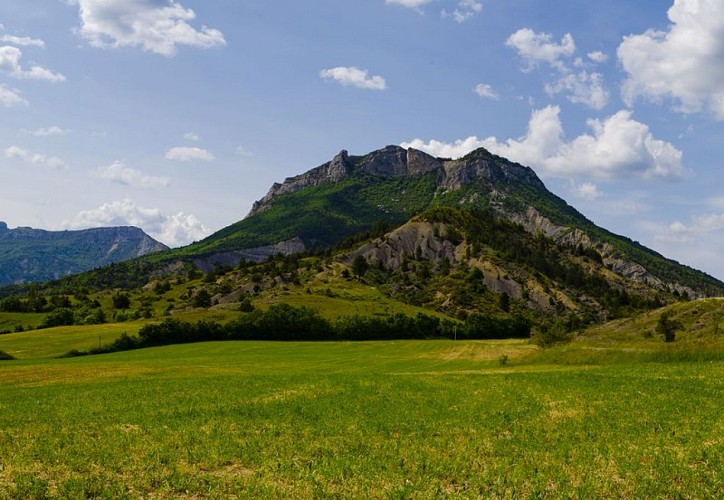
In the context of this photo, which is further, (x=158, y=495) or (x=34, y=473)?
(x=34, y=473)

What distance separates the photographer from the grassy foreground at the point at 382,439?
1638cm

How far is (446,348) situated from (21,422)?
410 feet

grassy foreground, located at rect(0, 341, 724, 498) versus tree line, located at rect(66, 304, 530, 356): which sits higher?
grassy foreground, located at rect(0, 341, 724, 498)

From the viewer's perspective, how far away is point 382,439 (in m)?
22.9

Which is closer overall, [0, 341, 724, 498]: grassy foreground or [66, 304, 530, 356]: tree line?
[0, 341, 724, 498]: grassy foreground

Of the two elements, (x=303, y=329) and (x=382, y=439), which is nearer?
(x=382, y=439)

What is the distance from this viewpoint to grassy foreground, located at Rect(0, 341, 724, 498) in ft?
53.7

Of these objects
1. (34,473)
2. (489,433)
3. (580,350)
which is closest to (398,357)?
(580,350)

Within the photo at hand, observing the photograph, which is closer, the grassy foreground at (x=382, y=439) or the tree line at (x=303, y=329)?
the grassy foreground at (x=382, y=439)

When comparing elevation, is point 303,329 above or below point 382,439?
below

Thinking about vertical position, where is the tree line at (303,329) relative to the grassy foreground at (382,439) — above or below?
below

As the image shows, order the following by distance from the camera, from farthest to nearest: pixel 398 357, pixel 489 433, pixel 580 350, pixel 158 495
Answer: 1. pixel 398 357
2. pixel 580 350
3. pixel 489 433
4. pixel 158 495

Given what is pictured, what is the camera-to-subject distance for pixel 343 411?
1169 inches

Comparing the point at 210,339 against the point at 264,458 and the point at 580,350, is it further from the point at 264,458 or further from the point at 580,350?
the point at 264,458
